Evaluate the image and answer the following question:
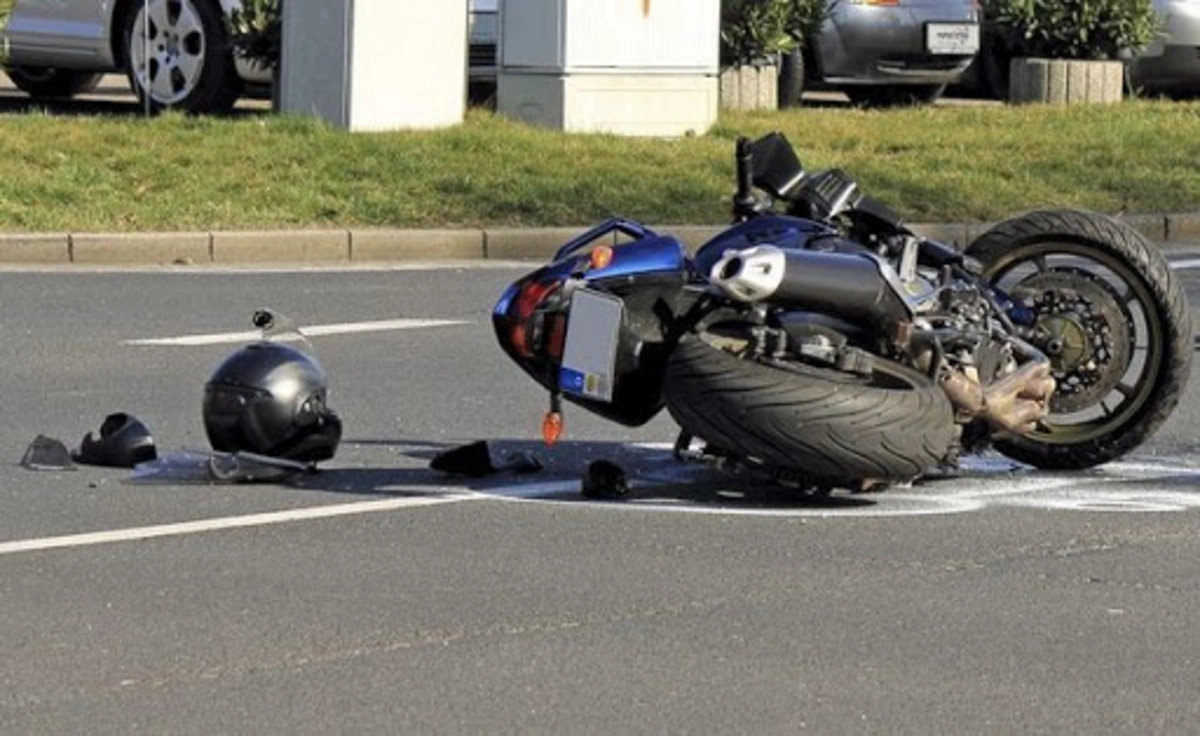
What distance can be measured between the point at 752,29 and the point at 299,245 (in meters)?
6.46

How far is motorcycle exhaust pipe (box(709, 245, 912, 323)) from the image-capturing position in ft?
25.5

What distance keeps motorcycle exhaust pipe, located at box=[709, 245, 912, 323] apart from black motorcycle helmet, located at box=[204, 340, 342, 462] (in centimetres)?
140

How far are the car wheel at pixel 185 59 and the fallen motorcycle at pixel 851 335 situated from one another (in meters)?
10.5

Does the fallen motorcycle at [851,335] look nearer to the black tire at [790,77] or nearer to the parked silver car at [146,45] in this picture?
the parked silver car at [146,45]

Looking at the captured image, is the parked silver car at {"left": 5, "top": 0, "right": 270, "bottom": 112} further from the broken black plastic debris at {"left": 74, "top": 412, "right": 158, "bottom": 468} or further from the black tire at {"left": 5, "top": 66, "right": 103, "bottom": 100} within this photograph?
the broken black plastic debris at {"left": 74, "top": 412, "right": 158, "bottom": 468}

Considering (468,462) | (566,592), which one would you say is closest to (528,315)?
(468,462)

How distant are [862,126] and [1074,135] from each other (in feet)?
4.53

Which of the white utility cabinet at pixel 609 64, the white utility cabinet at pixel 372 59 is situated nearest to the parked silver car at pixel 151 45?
the white utility cabinet at pixel 372 59

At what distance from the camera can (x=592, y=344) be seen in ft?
26.0

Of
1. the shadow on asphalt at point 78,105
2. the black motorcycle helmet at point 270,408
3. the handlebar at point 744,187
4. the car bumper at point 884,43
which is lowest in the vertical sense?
the black motorcycle helmet at point 270,408

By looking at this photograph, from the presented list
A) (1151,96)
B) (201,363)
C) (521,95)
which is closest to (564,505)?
(201,363)

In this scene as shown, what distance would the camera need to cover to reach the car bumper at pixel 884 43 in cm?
2144

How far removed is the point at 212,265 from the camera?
14.6 metres

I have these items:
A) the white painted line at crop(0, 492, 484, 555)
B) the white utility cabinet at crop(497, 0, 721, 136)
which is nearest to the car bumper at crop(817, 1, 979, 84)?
the white utility cabinet at crop(497, 0, 721, 136)
